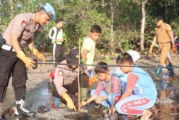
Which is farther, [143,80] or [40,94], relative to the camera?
[40,94]

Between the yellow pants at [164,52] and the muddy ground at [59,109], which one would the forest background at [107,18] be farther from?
the muddy ground at [59,109]

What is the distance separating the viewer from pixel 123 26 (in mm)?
18562

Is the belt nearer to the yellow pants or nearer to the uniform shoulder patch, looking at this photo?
the uniform shoulder patch

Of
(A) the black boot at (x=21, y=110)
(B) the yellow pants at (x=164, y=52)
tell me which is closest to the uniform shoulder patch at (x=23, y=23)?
(A) the black boot at (x=21, y=110)

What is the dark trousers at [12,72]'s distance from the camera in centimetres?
540

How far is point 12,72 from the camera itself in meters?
5.67

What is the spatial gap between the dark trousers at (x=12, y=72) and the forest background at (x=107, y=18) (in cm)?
1085

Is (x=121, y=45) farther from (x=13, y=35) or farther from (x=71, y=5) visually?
(x=13, y=35)

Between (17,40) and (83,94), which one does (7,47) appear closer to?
(17,40)

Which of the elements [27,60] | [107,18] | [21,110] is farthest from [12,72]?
[107,18]

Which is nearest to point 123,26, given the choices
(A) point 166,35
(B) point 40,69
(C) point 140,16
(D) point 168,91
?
(C) point 140,16

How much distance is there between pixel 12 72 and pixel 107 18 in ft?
40.6

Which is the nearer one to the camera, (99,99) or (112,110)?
(112,110)

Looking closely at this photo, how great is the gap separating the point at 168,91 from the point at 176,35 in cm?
998
